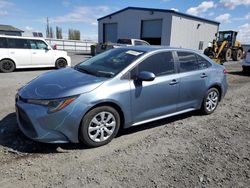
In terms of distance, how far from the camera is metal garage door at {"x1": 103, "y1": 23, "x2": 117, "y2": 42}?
27.5 metres

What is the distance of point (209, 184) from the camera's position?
2840 mm

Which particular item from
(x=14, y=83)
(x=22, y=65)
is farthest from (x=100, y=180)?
(x=22, y=65)

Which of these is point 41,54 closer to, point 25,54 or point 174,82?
point 25,54

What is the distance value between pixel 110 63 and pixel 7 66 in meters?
8.02

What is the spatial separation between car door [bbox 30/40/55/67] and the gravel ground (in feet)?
22.6

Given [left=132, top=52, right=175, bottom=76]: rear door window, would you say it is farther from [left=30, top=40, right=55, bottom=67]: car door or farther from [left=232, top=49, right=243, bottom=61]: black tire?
[left=232, top=49, right=243, bottom=61]: black tire

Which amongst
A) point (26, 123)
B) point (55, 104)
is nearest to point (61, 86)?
point (55, 104)

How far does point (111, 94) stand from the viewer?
11.5 feet

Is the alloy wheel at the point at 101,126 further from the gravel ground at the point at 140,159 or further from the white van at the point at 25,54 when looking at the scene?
the white van at the point at 25,54

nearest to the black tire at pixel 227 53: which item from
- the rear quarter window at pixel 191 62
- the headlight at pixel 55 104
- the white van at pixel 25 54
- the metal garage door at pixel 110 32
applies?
the metal garage door at pixel 110 32

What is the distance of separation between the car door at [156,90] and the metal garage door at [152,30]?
20022mm

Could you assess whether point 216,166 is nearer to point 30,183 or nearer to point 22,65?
point 30,183

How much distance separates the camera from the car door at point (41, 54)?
11.0 meters

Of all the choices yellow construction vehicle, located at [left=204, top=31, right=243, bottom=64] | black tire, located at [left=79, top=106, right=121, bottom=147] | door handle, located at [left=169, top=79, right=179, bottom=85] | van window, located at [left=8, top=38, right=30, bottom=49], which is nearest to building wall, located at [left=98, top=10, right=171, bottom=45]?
yellow construction vehicle, located at [left=204, top=31, right=243, bottom=64]
